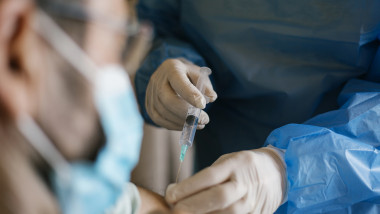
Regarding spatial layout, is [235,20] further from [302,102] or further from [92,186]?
[92,186]

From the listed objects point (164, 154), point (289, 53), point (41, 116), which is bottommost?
point (164, 154)

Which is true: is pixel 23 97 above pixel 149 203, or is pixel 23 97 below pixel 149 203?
above

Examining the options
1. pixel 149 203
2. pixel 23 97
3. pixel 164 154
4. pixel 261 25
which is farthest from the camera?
pixel 261 25

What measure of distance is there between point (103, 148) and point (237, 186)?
388mm

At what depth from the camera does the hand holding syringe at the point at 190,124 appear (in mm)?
928

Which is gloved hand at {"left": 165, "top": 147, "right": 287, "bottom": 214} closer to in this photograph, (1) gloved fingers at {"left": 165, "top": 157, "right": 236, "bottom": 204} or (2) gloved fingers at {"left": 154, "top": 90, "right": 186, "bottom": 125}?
(1) gloved fingers at {"left": 165, "top": 157, "right": 236, "bottom": 204}

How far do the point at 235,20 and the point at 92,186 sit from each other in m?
0.80

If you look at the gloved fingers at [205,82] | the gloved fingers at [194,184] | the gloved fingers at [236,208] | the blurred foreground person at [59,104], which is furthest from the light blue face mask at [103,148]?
the gloved fingers at [205,82]

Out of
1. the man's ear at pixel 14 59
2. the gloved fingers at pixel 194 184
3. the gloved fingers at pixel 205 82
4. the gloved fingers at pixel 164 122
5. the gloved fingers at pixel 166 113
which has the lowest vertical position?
the gloved fingers at pixel 164 122

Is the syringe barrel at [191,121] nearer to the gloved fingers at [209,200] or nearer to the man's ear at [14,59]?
the gloved fingers at [209,200]

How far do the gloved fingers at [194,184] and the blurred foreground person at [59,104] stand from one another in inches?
9.8

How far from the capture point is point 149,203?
76cm

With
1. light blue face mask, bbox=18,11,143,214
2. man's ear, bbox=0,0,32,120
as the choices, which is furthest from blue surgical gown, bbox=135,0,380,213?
man's ear, bbox=0,0,32,120

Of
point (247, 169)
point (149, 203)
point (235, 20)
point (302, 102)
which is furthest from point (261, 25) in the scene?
point (149, 203)
